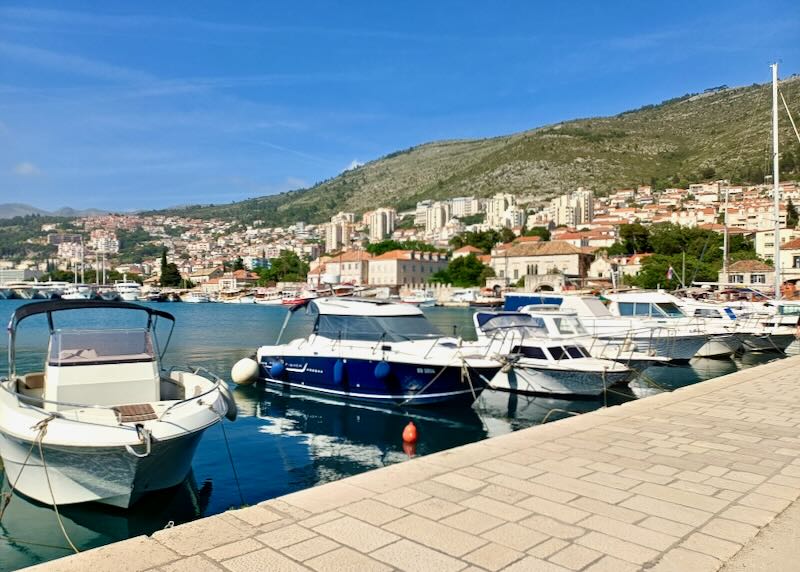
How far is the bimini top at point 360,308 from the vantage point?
17.3 m

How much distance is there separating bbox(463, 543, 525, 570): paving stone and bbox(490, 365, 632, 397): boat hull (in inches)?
502

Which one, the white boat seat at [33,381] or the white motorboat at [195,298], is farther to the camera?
the white motorboat at [195,298]

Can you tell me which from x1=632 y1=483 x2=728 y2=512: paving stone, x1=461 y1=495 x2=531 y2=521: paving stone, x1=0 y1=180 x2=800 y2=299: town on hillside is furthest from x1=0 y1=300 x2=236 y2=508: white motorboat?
x1=0 y1=180 x2=800 y2=299: town on hillside

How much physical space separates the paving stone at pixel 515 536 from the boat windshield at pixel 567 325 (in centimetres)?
1567

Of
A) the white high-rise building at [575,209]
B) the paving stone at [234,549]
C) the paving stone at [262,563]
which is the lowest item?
the paving stone at [234,549]

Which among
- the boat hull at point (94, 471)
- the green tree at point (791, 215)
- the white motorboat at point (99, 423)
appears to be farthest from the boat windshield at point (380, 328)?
the green tree at point (791, 215)

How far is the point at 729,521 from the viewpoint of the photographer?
5465 millimetres

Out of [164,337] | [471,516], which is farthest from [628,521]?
[164,337]

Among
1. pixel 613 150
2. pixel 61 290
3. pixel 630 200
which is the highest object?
pixel 613 150

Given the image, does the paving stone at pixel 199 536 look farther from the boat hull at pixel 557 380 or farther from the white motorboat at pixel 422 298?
the white motorboat at pixel 422 298

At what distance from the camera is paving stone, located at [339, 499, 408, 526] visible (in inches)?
211

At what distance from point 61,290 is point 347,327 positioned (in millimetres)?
137427

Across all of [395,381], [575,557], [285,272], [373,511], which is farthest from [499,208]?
[575,557]

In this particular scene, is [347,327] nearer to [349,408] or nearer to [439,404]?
[349,408]
